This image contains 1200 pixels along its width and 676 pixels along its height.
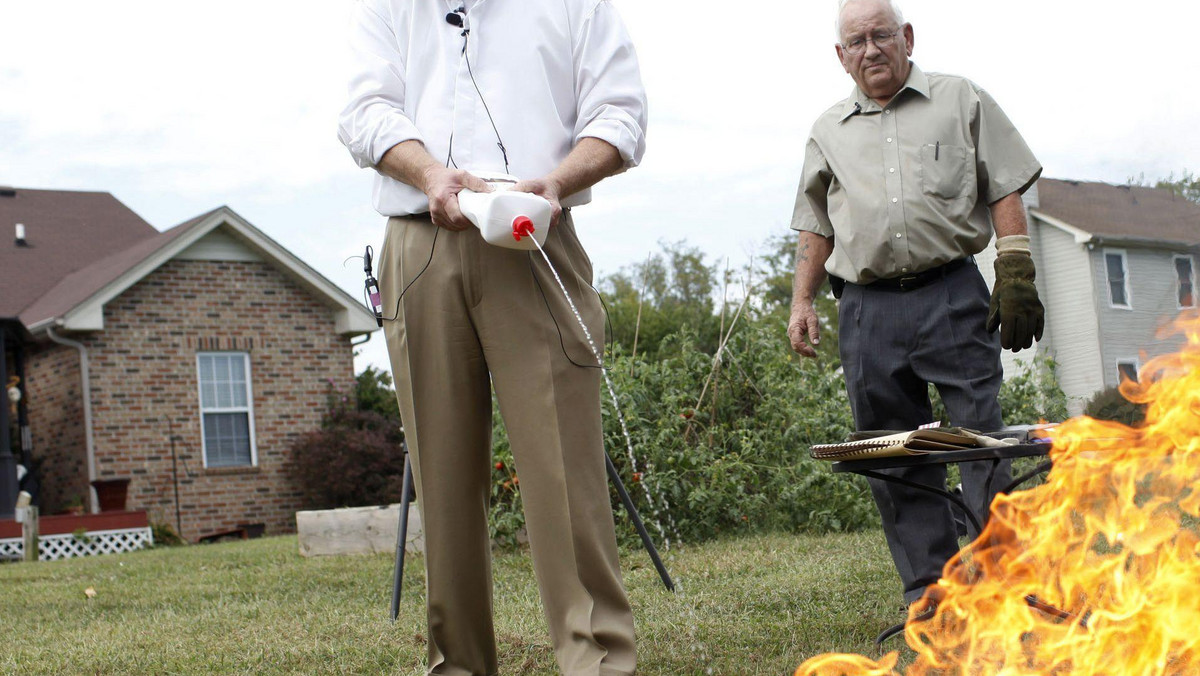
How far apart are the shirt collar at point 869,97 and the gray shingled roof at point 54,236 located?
15208mm

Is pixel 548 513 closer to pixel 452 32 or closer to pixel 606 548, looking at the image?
pixel 606 548

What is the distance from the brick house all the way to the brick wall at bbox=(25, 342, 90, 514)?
0.09 feet

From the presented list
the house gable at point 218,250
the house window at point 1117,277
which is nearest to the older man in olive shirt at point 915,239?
the house window at point 1117,277

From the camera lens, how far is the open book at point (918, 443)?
250 cm

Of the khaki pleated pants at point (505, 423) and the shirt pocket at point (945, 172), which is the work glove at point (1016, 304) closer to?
the shirt pocket at point (945, 172)

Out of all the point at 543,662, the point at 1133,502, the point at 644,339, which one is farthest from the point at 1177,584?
the point at 644,339

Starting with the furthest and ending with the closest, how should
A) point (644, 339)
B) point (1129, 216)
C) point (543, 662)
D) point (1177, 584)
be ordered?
1. point (644, 339)
2. point (1129, 216)
3. point (543, 662)
4. point (1177, 584)

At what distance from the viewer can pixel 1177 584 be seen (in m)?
2.19

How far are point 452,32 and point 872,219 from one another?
4.43 feet

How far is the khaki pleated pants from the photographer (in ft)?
8.66

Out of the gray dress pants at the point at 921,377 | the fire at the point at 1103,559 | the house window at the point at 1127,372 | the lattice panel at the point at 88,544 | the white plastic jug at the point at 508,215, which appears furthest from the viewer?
the lattice panel at the point at 88,544

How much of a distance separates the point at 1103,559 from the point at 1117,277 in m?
14.3

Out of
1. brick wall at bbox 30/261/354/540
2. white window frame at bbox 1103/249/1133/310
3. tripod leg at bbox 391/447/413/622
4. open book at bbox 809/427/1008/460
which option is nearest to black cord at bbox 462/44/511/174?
open book at bbox 809/427/1008/460

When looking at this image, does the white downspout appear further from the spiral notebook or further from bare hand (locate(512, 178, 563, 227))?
the spiral notebook
